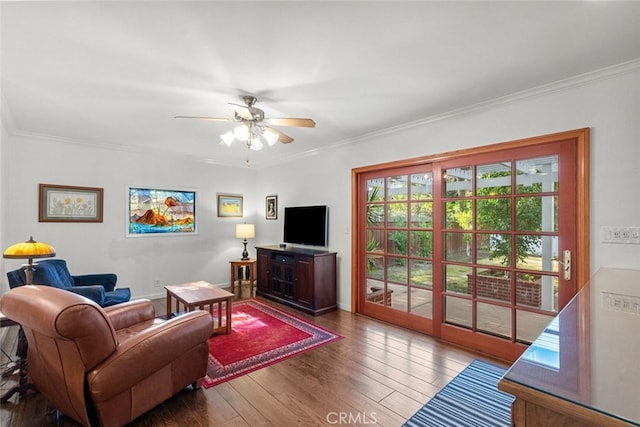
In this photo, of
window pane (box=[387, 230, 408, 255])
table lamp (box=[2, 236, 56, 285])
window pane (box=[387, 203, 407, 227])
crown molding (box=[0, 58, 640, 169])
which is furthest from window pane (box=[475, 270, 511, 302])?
table lamp (box=[2, 236, 56, 285])

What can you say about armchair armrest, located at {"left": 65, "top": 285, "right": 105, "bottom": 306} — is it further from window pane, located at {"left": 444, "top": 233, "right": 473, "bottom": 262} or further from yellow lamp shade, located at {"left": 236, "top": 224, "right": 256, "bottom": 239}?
window pane, located at {"left": 444, "top": 233, "right": 473, "bottom": 262}

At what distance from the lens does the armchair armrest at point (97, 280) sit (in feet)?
11.7

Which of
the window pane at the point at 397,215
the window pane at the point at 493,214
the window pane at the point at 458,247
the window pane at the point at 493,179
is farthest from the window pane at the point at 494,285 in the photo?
the window pane at the point at 397,215

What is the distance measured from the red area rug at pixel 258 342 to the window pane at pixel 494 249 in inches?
67.9

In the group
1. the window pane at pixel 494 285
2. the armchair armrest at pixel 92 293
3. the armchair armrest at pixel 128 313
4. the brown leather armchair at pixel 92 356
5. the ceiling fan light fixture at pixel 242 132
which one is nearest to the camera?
the brown leather armchair at pixel 92 356

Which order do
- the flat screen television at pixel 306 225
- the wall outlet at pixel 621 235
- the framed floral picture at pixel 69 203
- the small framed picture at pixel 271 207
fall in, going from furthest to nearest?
the small framed picture at pixel 271 207
the flat screen television at pixel 306 225
the framed floral picture at pixel 69 203
the wall outlet at pixel 621 235

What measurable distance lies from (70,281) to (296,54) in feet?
11.6

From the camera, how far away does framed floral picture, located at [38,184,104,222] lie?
12.8 ft

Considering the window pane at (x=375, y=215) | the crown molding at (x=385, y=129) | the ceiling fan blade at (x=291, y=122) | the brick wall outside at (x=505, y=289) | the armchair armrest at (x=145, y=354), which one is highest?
the crown molding at (x=385, y=129)

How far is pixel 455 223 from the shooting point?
313 cm

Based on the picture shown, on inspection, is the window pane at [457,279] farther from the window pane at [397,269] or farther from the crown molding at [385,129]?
the crown molding at [385,129]

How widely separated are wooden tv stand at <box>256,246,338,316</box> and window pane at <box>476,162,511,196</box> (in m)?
2.10

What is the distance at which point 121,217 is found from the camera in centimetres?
447

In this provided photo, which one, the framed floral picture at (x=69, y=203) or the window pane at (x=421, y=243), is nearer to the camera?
the window pane at (x=421, y=243)
